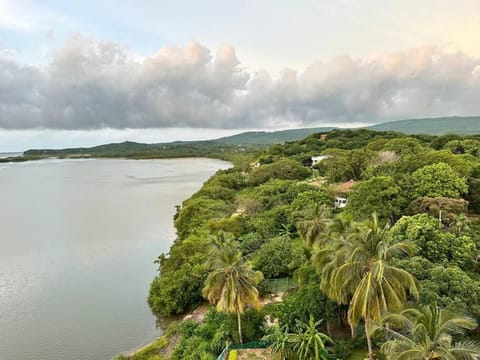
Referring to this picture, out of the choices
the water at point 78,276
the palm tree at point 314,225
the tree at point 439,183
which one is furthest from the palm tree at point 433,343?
the tree at point 439,183

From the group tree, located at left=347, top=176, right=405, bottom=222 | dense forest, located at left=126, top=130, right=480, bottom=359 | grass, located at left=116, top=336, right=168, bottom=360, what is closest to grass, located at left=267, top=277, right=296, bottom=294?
dense forest, located at left=126, top=130, right=480, bottom=359

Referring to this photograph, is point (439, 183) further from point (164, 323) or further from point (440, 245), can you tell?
point (164, 323)

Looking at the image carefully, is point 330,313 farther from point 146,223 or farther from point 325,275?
point 146,223

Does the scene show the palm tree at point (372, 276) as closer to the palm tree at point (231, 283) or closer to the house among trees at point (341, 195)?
the palm tree at point (231, 283)

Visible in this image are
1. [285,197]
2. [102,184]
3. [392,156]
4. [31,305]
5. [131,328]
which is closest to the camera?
[131,328]

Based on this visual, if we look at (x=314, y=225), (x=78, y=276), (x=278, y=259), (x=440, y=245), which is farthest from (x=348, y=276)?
(x=78, y=276)

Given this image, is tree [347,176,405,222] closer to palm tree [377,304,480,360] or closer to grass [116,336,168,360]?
grass [116,336,168,360]

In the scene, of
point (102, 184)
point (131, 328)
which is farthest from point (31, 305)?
point (102, 184)
